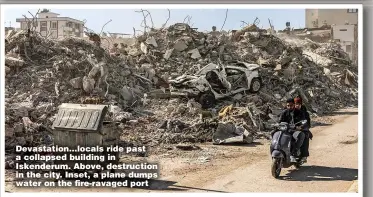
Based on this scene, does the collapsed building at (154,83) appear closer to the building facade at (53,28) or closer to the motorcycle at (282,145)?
the building facade at (53,28)

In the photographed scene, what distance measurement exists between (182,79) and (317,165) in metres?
5.58

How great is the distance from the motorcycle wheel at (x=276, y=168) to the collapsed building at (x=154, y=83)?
2904 millimetres

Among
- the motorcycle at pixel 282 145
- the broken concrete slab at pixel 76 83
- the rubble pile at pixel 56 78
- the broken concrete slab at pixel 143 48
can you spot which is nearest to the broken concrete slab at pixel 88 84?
the rubble pile at pixel 56 78

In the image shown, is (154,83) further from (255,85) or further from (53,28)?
(53,28)

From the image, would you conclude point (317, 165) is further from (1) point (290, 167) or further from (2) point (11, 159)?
(2) point (11, 159)

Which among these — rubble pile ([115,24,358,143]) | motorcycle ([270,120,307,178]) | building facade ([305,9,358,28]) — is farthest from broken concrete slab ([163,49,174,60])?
motorcycle ([270,120,307,178])

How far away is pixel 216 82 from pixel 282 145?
19.9ft

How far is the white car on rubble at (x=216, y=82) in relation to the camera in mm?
13469

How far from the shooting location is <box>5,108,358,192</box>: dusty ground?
7926 millimetres

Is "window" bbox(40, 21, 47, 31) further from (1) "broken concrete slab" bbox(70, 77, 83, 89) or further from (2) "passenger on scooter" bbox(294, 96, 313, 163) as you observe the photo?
(2) "passenger on scooter" bbox(294, 96, 313, 163)

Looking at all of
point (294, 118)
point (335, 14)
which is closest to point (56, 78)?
point (294, 118)

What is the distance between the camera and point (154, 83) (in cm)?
1474

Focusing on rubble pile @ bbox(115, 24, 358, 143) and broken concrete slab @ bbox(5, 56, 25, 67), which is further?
rubble pile @ bbox(115, 24, 358, 143)

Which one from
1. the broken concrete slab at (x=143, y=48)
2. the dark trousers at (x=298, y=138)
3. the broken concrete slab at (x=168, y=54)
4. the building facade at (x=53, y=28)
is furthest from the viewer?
the broken concrete slab at (x=143, y=48)
